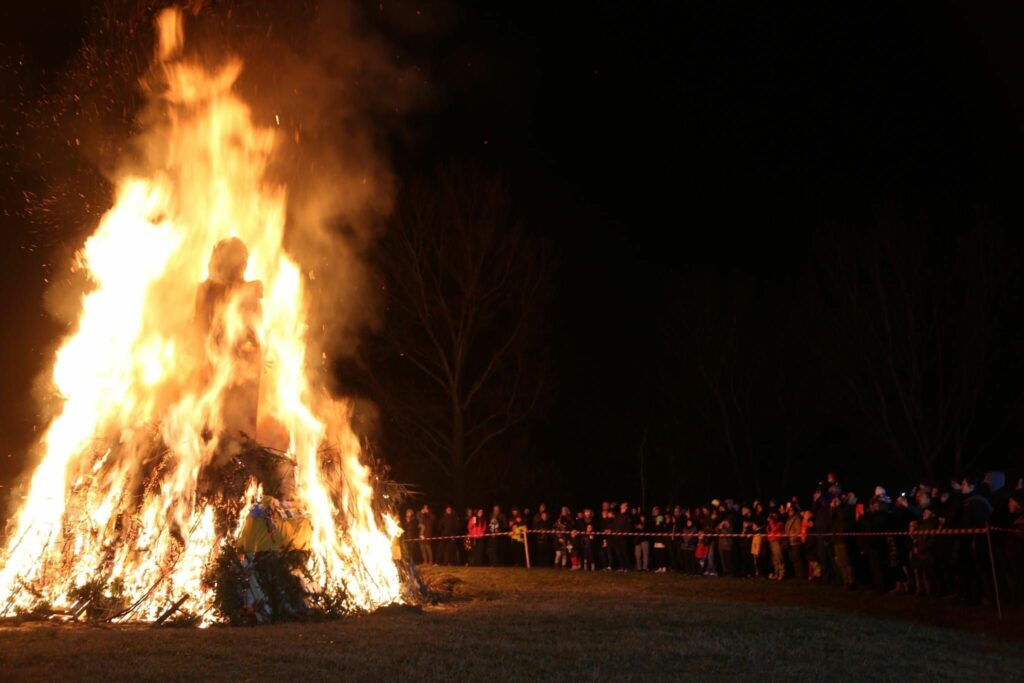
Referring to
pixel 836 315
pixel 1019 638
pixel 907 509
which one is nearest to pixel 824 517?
pixel 907 509

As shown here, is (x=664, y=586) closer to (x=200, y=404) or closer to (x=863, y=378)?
(x=200, y=404)

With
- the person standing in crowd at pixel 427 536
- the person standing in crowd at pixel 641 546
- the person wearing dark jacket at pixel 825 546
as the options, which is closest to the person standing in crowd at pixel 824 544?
the person wearing dark jacket at pixel 825 546

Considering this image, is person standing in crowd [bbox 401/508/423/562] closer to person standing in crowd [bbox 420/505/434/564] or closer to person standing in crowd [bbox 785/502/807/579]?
person standing in crowd [bbox 420/505/434/564]

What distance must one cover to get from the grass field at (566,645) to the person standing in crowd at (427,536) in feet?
52.2

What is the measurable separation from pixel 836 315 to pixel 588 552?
1306 cm

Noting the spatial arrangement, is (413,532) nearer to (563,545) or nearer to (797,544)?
(563,545)

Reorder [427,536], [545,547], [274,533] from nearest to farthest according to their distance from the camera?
[274,533] < [545,547] < [427,536]

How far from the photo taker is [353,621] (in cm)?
1455

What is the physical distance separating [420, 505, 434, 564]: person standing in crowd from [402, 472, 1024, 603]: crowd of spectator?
1.2 inches

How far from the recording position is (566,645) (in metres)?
11.9

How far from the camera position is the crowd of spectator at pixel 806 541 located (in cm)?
1623

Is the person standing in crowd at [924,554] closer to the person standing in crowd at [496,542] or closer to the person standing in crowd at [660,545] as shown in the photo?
the person standing in crowd at [660,545]

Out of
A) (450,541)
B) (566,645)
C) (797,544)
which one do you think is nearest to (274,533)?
(566,645)

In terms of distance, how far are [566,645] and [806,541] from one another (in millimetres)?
10911
